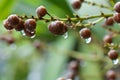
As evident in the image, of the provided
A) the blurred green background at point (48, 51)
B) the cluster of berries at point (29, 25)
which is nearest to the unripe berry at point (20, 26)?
the cluster of berries at point (29, 25)

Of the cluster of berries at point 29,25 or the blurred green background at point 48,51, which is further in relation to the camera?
the blurred green background at point 48,51

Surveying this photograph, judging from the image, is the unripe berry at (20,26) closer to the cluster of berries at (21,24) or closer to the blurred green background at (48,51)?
the cluster of berries at (21,24)

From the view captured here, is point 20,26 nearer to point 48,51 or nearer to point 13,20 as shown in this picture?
point 13,20

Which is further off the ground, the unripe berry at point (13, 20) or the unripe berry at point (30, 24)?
the unripe berry at point (13, 20)

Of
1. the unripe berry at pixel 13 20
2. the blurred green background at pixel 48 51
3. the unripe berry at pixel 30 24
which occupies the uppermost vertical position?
the blurred green background at pixel 48 51

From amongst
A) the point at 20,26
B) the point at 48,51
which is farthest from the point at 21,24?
the point at 48,51

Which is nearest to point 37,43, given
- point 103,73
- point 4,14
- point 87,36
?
point 4,14

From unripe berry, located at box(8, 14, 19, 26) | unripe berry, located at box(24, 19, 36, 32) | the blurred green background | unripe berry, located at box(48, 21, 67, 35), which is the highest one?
the blurred green background

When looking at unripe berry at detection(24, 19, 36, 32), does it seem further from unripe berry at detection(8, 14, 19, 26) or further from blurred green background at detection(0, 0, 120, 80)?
blurred green background at detection(0, 0, 120, 80)

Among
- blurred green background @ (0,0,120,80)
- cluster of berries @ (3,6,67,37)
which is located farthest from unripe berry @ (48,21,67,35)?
blurred green background @ (0,0,120,80)
